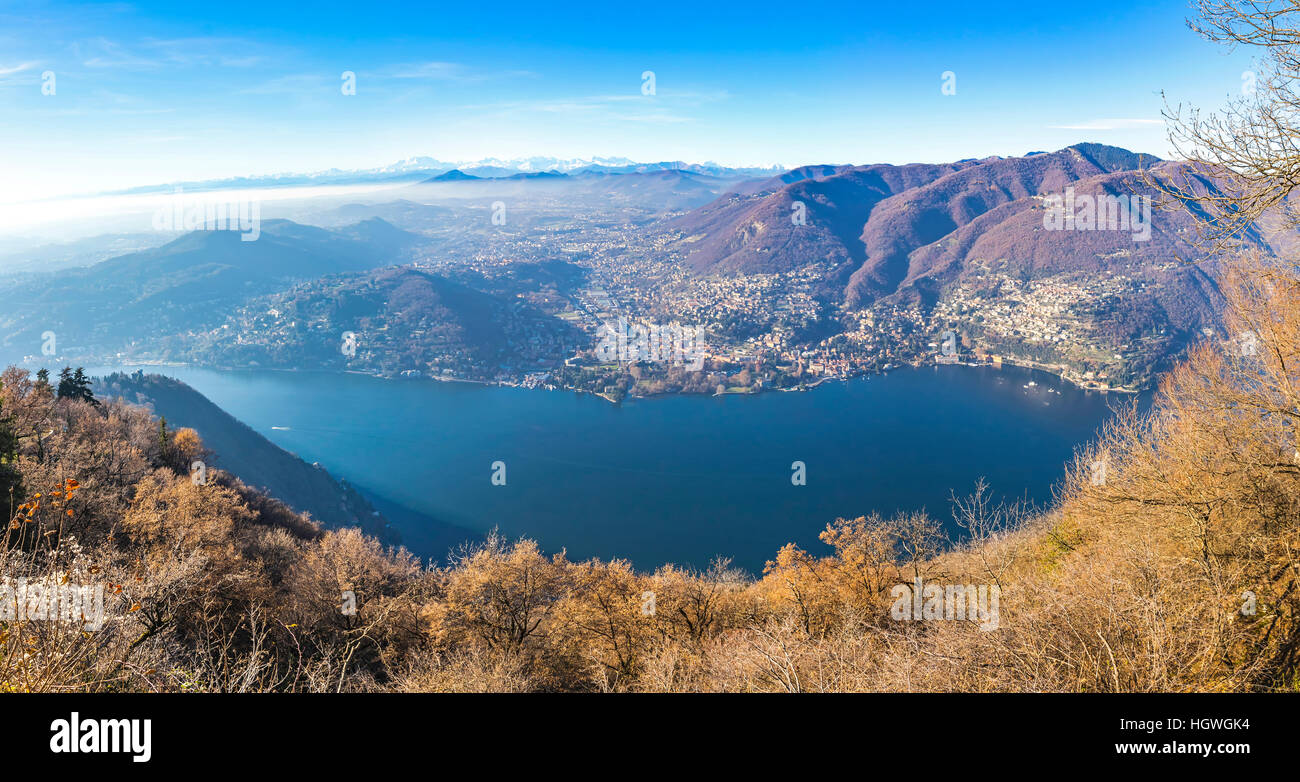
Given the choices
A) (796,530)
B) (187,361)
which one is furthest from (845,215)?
(187,361)

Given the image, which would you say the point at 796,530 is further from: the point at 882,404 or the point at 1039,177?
the point at 1039,177
